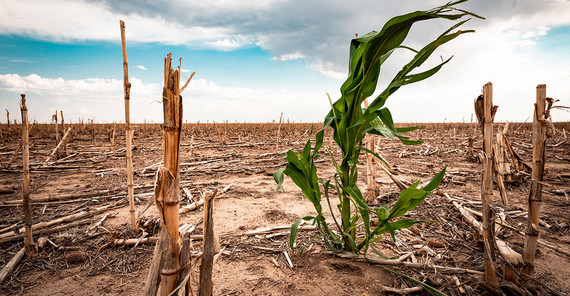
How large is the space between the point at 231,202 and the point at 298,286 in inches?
97.1

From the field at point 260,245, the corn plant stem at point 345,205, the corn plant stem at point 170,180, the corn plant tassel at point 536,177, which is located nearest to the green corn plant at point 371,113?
the corn plant stem at point 345,205

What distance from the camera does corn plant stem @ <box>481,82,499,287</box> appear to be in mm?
1669

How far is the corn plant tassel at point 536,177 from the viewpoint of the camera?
5.65 feet

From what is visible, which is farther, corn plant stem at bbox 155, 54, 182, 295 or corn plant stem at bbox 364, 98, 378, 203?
corn plant stem at bbox 364, 98, 378, 203

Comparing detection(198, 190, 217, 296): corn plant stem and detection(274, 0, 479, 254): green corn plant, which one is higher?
detection(274, 0, 479, 254): green corn plant

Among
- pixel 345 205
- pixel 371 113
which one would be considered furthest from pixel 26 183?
pixel 371 113


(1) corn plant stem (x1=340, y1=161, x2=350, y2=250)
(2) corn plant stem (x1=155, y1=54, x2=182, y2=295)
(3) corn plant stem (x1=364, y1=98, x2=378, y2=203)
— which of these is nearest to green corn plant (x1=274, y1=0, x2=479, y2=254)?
(1) corn plant stem (x1=340, y1=161, x2=350, y2=250)

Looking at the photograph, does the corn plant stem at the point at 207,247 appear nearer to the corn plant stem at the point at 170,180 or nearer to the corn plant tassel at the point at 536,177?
the corn plant stem at the point at 170,180

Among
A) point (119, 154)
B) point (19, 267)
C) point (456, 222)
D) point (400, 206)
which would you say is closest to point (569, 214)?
point (456, 222)

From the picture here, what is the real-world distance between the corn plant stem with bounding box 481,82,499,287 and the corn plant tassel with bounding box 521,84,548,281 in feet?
0.80

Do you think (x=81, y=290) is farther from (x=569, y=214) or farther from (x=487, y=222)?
(x=569, y=214)

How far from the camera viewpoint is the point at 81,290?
7.06ft

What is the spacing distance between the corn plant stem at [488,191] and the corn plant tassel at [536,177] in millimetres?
245

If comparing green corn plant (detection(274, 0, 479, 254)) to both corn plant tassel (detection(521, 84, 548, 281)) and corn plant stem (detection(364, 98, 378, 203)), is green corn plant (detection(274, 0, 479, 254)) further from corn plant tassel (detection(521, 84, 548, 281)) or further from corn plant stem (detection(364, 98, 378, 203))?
corn plant stem (detection(364, 98, 378, 203))
